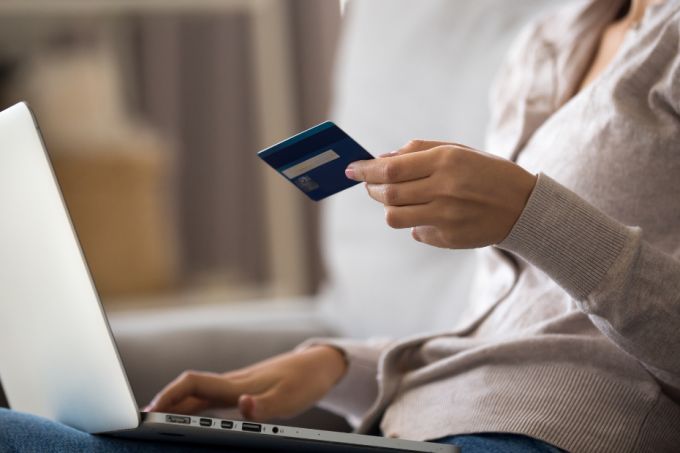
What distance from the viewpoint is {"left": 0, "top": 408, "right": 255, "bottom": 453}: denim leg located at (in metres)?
0.62

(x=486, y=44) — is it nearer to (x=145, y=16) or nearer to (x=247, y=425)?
(x=247, y=425)

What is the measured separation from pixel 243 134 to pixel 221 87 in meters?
0.17

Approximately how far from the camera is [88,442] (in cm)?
65

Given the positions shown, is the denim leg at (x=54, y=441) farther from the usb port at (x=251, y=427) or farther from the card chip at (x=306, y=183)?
the card chip at (x=306, y=183)

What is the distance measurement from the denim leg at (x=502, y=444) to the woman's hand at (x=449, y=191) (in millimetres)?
179

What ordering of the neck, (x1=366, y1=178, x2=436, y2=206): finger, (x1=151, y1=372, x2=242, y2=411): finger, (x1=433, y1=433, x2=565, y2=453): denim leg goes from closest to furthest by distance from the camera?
(x1=366, y1=178, x2=436, y2=206): finger < (x1=433, y1=433, x2=565, y2=453): denim leg < (x1=151, y1=372, x2=242, y2=411): finger < the neck

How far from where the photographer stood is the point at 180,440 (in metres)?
0.67

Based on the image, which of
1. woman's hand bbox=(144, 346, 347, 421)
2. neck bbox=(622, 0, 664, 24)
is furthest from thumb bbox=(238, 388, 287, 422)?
neck bbox=(622, 0, 664, 24)

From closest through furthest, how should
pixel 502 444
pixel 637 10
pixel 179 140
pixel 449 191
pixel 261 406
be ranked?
1. pixel 449 191
2. pixel 502 444
3. pixel 261 406
4. pixel 637 10
5. pixel 179 140

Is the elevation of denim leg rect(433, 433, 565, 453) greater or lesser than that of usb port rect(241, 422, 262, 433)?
lesser

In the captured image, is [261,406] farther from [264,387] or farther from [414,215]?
[414,215]

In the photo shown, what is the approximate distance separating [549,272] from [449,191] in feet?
0.36

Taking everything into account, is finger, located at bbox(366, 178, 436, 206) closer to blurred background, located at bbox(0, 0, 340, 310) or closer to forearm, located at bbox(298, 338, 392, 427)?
forearm, located at bbox(298, 338, 392, 427)

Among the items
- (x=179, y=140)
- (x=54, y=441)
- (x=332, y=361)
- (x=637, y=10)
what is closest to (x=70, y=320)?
(x=54, y=441)
